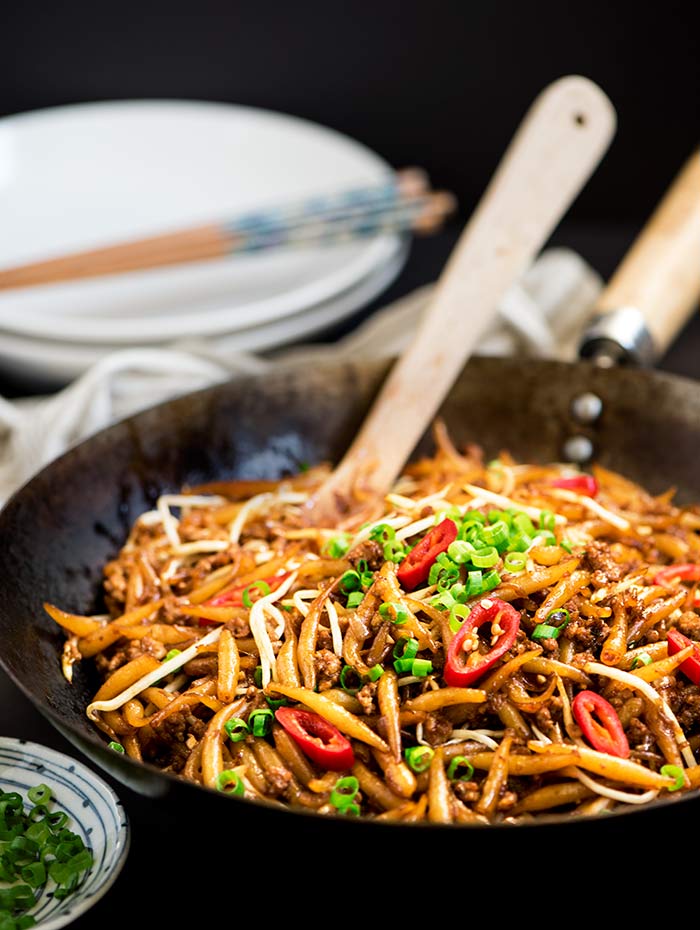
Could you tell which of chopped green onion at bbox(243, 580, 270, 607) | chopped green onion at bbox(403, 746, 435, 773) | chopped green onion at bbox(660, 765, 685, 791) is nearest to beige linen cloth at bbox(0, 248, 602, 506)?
chopped green onion at bbox(243, 580, 270, 607)

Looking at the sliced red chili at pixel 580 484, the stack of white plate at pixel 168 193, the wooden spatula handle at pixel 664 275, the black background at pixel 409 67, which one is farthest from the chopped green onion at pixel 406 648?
the black background at pixel 409 67

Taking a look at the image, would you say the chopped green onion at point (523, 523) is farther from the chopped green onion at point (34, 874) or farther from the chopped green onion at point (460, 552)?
the chopped green onion at point (34, 874)

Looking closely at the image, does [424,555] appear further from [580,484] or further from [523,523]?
[580,484]

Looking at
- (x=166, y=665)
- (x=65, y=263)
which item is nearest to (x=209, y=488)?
(x=166, y=665)

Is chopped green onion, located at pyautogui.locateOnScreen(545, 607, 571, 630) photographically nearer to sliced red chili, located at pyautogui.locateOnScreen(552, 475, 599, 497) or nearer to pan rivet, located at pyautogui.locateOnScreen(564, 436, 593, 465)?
sliced red chili, located at pyautogui.locateOnScreen(552, 475, 599, 497)

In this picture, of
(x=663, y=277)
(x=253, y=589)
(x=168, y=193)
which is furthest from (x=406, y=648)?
(x=168, y=193)
